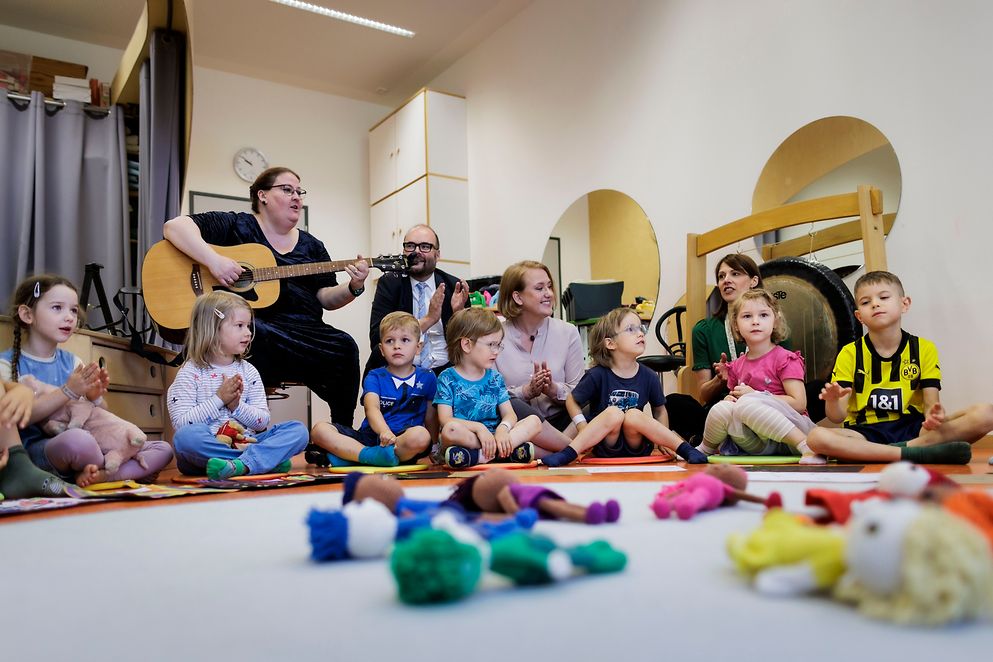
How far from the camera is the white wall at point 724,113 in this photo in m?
2.69

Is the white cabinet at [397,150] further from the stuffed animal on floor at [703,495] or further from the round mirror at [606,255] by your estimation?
the stuffed animal on floor at [703,495]

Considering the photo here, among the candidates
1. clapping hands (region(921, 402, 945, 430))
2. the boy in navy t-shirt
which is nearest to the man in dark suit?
the boy in navy t-shirt

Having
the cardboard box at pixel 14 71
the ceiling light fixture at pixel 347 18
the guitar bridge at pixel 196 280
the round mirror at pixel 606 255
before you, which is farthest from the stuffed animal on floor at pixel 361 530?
the ceiling light fixture at pixel 347 18

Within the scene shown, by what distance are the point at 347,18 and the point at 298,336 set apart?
2.86 m

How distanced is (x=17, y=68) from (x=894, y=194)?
460 centimetres

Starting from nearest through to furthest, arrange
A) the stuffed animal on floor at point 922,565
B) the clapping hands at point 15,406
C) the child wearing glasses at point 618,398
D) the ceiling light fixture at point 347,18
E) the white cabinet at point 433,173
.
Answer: the stuffed animal on floor at point 922,565, the clapping hands at point 15,406, the child wearing glasses at point 618,398, the ceiling light fixture at point 347,18, the white cabinet at point 433,173

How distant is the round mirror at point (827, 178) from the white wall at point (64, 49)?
4292mm

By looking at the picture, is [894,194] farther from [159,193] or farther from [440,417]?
[159,193]

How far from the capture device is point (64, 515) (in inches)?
50.4

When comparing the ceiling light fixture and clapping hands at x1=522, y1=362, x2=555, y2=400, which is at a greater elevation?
the ceiling light fixture

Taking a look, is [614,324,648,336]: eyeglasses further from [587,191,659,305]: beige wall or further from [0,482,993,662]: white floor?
[0,482,993,662]: white floor

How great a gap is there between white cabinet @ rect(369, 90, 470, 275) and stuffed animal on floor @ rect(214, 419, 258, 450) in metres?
3.07

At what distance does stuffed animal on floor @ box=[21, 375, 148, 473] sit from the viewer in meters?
1.96

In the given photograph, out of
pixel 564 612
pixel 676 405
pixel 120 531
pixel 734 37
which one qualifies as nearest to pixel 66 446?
pixel 120 531
